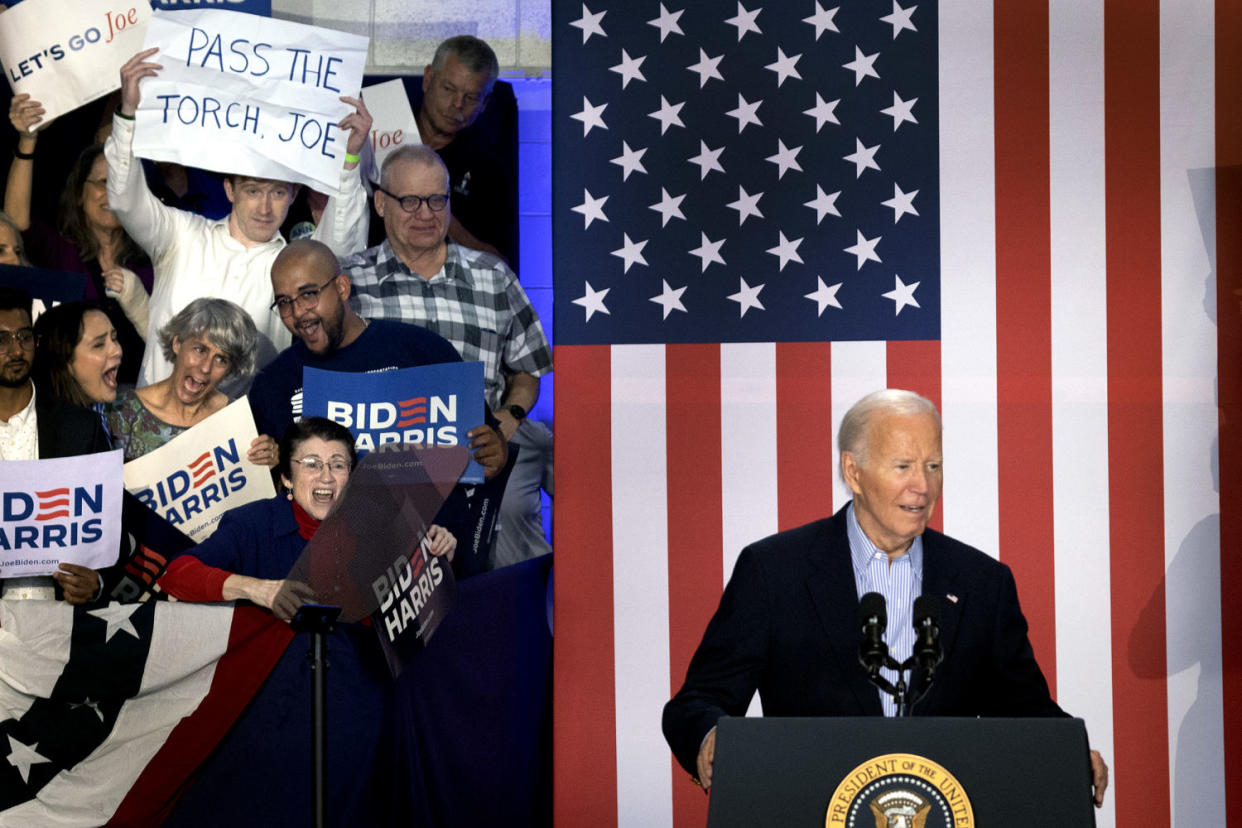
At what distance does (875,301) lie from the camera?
12.7 feet

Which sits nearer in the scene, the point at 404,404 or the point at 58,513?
the point at 58,513

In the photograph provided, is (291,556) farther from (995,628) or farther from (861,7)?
(861,7)

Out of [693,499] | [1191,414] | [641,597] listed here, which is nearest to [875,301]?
[693,499]

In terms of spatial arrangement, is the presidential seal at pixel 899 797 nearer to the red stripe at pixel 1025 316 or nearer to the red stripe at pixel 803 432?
the red stripe at pixel 803 432

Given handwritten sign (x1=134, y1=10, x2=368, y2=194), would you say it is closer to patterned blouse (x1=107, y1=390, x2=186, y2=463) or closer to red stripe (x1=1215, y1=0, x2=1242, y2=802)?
patterned blouse (x1=107, y1=390, x2=186, y2=463)

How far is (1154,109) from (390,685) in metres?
2.85

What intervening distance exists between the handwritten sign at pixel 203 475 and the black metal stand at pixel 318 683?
0.99 metres

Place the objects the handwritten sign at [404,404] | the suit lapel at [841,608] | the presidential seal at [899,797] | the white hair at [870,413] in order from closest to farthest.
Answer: the presidential seal at [899,797], the suit lapel at [841,608], the white hair at [870,413], the handwritten sign at [404,404]

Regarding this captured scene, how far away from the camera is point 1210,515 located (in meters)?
3.82

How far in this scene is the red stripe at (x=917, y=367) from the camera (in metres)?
3.88

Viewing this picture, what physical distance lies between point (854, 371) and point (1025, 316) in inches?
21.7

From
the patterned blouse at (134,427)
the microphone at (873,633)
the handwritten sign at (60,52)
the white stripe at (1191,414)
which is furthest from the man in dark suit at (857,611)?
the handwritten sign at (60,52)

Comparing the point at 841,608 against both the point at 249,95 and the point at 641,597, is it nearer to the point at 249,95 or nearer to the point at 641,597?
the point at 641,597

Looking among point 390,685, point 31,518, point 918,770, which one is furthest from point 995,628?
point 31,518
